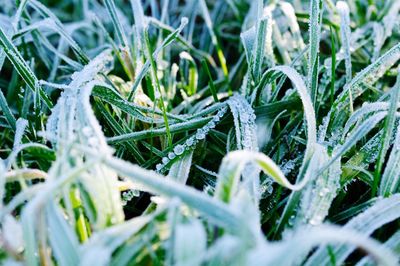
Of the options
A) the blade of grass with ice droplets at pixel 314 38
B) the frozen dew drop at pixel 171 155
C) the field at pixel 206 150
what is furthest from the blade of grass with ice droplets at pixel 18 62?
the blade of grass with ice droplets at pixel 314 38

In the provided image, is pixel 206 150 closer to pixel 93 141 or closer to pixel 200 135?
pixel 200 135

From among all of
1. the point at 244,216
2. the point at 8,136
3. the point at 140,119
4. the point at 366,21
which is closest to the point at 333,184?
the point at 244,216

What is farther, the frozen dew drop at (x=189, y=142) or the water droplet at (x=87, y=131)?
the frozen dew drop at (x=189, y=142)

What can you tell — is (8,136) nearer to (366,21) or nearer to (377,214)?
(377,214)

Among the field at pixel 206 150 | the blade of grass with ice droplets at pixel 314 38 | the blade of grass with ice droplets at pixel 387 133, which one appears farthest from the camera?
the blade of grass with ice droplets at pixel 314 38

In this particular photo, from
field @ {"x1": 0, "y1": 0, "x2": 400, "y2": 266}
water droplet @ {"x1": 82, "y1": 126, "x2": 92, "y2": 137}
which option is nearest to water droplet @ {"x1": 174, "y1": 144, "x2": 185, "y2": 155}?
field @ {"x1": 0, "y1": 0, "x2": 400, "y2": 266}

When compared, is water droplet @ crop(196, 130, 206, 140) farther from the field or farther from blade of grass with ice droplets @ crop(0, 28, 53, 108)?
blade of grass with ice droplets @ crop(0, 28, 53, 108)

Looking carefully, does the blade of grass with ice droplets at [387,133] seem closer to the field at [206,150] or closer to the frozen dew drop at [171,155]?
the field at [206,150]

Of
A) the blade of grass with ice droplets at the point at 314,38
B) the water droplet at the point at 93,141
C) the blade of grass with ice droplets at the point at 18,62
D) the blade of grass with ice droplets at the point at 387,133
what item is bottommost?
the blade of grass with ice droplets at the point at 387,133

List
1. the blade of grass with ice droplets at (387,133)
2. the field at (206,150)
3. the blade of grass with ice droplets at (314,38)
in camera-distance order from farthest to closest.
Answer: the blade of grass with ice droplets at (314,38) < the blade of grass with ice droplets at (387,133) < the field at (206,150)
